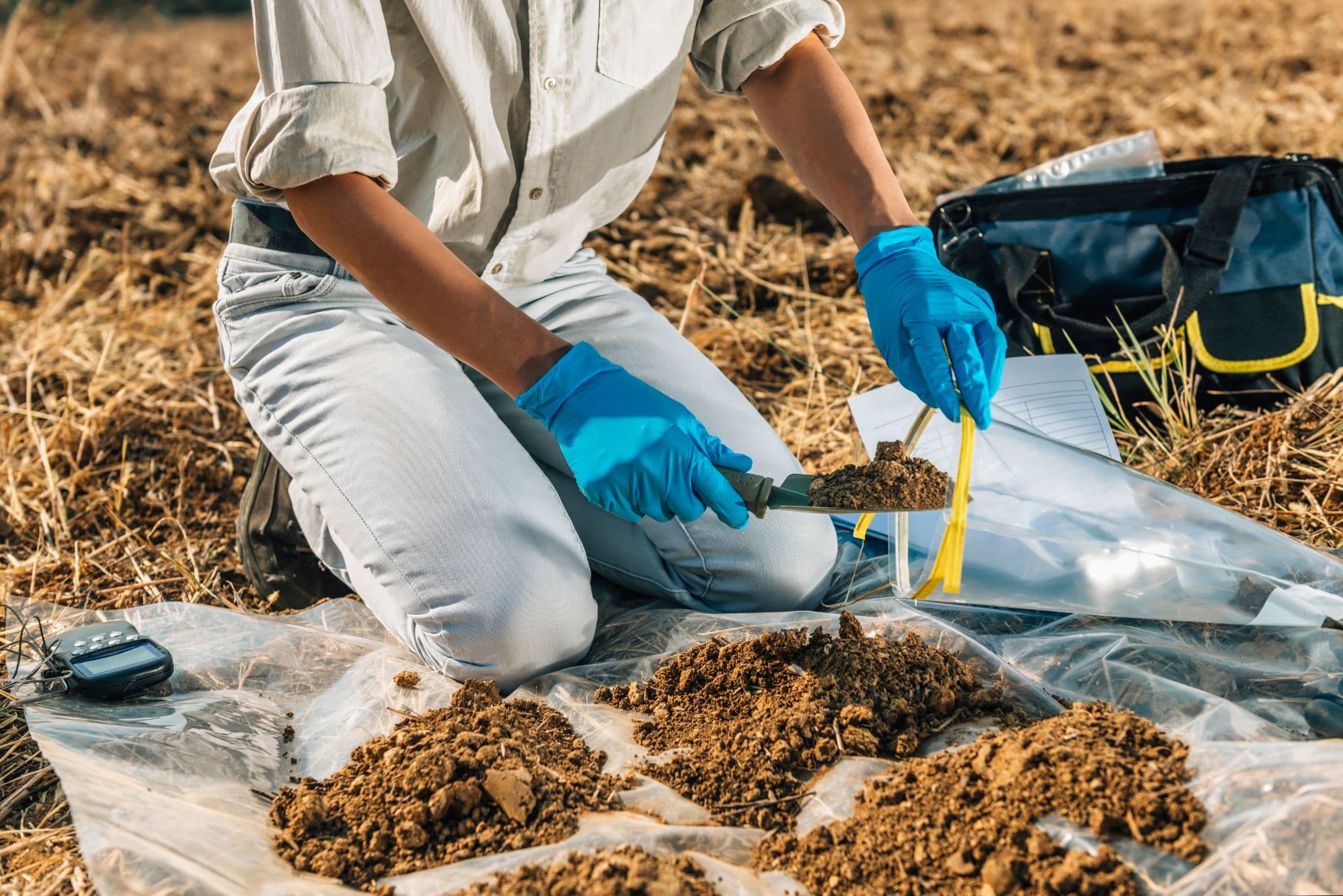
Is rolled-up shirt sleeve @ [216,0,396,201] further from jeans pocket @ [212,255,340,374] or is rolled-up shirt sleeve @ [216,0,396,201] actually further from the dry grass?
the dry grass

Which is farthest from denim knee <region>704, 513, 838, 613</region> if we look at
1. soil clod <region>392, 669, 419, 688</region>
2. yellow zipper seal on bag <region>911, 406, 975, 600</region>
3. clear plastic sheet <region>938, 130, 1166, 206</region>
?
clear plastic sheet <region>938, 130, 1166, 206</region>

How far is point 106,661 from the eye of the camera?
149cm

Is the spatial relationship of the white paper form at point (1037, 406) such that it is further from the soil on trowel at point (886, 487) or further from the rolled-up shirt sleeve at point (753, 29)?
the rolled-up shirt sleeve at point (753, 29)

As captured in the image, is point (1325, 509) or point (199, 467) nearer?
point (1325, 509)

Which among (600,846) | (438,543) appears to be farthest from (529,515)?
(600,846)

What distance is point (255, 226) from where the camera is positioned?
1759 mm

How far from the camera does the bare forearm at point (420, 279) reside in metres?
1.48

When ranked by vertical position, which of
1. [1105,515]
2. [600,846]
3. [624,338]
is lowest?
[600,846]

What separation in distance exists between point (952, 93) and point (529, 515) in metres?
3.14

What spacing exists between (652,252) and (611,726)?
6.29ft

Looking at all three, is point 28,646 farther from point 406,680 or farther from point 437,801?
point 437,801

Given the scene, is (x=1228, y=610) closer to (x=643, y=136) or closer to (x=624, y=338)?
(x=624, y=338)

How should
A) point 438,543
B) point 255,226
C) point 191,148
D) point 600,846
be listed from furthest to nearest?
point 191,148, point 255,226, point 438,543, point 600,846

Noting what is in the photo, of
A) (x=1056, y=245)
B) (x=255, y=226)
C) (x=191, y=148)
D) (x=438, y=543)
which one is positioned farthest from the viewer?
(x=191, y=148)
